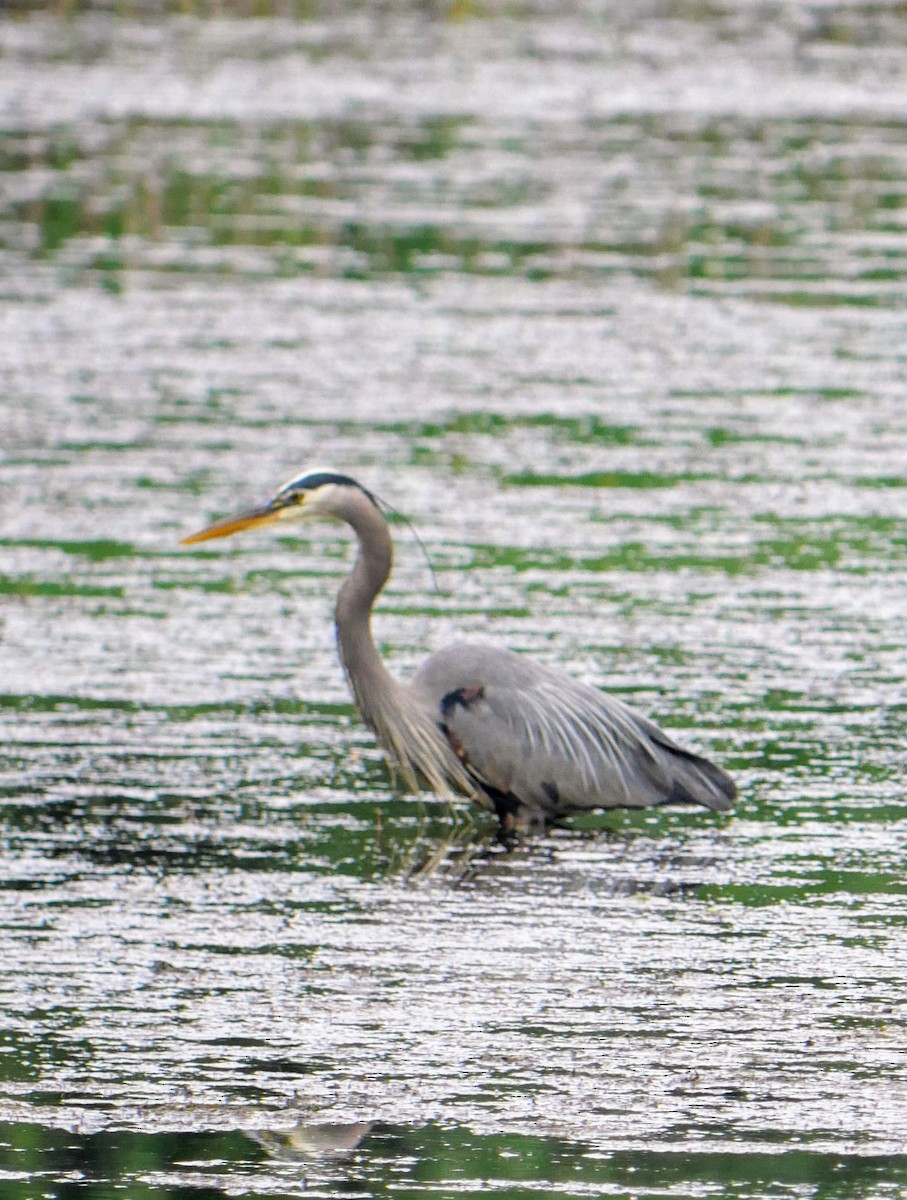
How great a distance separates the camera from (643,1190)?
563 centimetres

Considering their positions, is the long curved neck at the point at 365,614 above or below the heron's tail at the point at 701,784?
above

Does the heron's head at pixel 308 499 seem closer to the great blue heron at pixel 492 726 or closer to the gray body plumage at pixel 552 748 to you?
the great blue heron at pixel 492 726

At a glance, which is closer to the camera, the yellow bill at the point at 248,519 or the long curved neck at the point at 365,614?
the long curved neck at the point at 365,614

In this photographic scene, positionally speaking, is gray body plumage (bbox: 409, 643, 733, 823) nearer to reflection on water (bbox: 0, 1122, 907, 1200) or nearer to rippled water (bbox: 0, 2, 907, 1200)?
rippled water (bbox: 0, 2, 907, 1200)

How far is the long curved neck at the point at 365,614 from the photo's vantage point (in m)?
8.56

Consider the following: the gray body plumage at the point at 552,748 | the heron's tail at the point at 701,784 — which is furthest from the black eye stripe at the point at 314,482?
the heron's tail at the point at 701,784

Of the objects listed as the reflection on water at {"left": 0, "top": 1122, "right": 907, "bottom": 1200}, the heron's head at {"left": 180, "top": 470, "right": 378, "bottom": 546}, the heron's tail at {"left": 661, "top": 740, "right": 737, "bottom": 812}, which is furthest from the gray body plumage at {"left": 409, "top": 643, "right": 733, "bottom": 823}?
the reflection on water at {"left": 0, "top": 1122, "right": 907, "bottom": 1200}

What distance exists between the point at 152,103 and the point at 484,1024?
1913 cm

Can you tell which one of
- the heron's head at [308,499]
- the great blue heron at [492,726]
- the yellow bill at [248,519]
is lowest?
the great blue heron at [492,726]

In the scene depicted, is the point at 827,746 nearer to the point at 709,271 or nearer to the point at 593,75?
the point at 709,271

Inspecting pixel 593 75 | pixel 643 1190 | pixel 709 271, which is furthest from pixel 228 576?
pixel 593 75

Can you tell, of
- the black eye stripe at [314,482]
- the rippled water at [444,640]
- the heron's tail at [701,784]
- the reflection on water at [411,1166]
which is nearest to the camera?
the reflection on water at [411,1166]

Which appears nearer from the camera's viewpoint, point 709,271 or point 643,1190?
point 643,1190

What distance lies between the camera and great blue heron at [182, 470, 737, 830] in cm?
852
